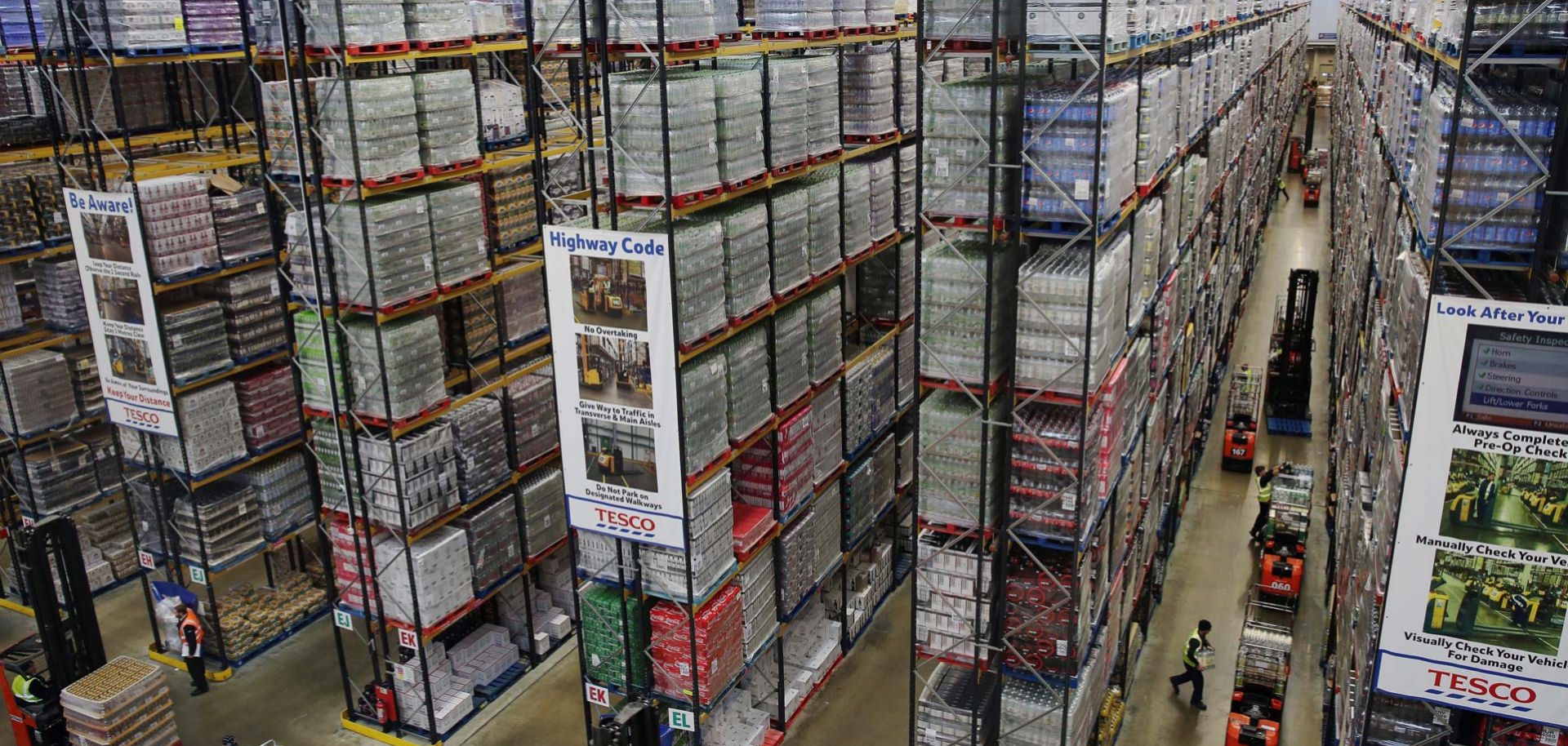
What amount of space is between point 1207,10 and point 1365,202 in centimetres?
457

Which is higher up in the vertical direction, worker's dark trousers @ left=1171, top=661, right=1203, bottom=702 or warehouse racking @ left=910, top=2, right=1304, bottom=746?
warehouse racking @ left=910, top=2, right=1304, bottom=746

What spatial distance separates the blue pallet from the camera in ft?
64.1

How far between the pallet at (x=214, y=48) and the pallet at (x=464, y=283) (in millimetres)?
3415

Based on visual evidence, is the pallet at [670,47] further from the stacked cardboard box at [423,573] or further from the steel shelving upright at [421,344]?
the stacked cardboard box at [423,573]

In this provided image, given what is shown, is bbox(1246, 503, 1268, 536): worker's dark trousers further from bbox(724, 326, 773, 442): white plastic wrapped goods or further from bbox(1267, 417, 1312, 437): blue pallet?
bbox(724, 326, 773, 442): white plastic wrapped goods

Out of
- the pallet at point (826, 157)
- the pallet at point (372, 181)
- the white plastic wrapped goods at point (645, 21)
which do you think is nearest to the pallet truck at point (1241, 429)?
the pallet at point (826, 157)

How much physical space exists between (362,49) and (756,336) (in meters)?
4.36

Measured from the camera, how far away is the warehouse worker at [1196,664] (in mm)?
11742

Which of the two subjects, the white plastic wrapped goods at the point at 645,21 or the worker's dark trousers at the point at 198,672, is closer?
the white plastic wrapped goods at the point at 645,21

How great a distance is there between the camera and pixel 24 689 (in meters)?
11.3

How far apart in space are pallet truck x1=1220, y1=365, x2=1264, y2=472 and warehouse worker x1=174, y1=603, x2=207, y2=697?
14.9 m

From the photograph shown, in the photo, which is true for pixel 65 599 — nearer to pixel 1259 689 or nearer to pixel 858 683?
pixel 858 683

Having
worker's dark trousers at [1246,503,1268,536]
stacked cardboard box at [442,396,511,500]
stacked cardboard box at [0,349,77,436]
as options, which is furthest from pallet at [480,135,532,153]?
worker's dark trousers at [1246,503,1268,536]

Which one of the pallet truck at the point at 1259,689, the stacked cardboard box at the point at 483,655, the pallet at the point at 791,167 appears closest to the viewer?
the pallet at the point at 791,167
